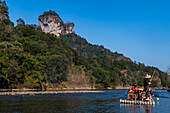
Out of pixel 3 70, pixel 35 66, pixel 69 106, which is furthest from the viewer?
pixel 35 66

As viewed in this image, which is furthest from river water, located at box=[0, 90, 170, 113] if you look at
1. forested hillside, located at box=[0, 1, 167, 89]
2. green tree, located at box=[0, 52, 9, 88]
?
forested hillside, located at box=[0, 1, 167, 89]

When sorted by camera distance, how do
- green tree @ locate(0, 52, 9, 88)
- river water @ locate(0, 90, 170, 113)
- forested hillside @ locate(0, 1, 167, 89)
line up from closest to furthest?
river water @ locate(0, 90, 170, 113) < green tree @ locate(0, 52, 9, 88) < forested hillside @ locate(0, 1, 167, 89)

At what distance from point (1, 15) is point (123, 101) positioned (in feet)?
367

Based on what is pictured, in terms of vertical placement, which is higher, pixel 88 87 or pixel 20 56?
pixel 20 56

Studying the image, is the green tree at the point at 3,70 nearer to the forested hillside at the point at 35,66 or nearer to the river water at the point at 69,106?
the forested hillside at the point at 35,66

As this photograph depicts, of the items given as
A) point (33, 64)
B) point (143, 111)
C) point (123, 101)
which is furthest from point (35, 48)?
point (143, 111)

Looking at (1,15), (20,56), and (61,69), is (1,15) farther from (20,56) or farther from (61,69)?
(20,56)

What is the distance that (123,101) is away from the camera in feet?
161

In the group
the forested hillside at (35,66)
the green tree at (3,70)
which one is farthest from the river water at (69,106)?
the forested hillside at (35,66)

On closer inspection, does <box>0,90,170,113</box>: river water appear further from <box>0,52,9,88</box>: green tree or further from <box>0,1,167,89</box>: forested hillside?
<box>0,1,167,89</box>: forested hillside

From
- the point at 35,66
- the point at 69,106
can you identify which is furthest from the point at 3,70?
the point at 69,106

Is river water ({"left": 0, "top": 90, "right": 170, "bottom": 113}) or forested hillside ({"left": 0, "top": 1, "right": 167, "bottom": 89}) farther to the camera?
forested hillside ({"left": 0, "top": 1, "right": 167, "bottom": 89})

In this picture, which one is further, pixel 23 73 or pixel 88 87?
pixel 88 87

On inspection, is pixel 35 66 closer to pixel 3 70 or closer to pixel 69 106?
pixel 3 70
